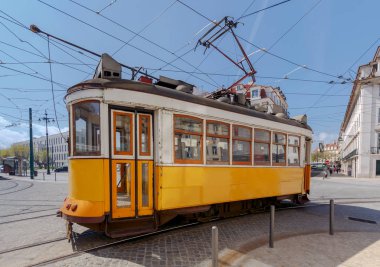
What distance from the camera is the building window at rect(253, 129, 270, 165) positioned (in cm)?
702

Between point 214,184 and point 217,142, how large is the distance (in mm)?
1015

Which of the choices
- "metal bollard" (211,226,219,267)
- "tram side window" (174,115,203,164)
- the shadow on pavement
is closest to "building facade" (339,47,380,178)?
the shadow on pavement

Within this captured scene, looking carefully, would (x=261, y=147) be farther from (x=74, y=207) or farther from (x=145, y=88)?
(x=74, y=207)

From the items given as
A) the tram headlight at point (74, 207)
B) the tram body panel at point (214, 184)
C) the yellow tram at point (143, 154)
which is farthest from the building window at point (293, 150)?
the tram headlight at point (74, 207)

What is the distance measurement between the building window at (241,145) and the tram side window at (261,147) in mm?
287

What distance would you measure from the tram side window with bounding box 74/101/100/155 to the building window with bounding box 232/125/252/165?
11.0 ft

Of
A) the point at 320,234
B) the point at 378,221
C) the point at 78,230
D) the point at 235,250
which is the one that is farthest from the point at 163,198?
the point at 378,221

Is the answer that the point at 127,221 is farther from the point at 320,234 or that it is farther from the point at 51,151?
the point at 51,151

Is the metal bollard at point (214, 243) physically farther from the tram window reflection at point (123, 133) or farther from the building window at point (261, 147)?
the building window at point (261, 147)

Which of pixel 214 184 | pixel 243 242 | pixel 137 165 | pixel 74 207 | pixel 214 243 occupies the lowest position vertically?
pixel 243 242

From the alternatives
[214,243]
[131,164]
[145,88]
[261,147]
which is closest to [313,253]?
[214,243]

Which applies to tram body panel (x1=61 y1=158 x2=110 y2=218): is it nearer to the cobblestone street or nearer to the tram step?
the tram step

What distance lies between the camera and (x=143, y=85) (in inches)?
195

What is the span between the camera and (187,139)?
5492 millimetres
